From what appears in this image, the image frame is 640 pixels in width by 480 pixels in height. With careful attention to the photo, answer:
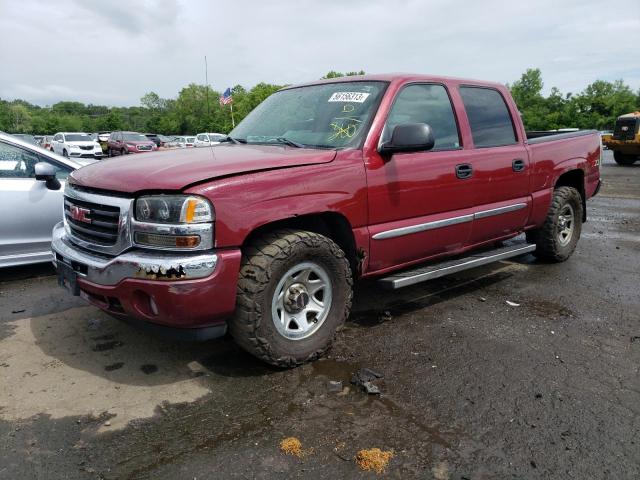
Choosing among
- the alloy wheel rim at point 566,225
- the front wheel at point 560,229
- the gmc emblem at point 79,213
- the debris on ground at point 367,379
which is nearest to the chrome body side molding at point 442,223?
the front wheel at point 560,229

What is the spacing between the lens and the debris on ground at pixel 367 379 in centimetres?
293

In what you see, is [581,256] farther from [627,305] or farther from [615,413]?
[615,413]

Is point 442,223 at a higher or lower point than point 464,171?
lower

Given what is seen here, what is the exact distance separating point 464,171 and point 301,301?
1851mm

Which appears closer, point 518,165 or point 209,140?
point 518,165

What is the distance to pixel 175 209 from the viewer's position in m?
2.67

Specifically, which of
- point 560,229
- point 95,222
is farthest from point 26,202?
point 560,229

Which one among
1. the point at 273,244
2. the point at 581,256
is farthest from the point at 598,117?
the point at 273,244

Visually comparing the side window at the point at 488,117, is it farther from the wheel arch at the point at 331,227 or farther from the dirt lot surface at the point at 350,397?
the wheel arch at the point at 331,227

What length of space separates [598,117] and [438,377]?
255 ft

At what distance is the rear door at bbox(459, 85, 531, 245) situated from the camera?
14.2ft

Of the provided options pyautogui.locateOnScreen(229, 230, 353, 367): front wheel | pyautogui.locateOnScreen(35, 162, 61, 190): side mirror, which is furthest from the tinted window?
Result: pyautogui.locateOnScreen(229, 230, 353, 367): front wheel

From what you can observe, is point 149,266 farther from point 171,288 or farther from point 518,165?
point 518,165

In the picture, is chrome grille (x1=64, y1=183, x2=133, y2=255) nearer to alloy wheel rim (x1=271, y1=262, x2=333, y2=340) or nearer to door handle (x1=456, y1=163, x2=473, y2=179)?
alloy wheel rim (x1=271, y1=262, x2=333, y2=340)
